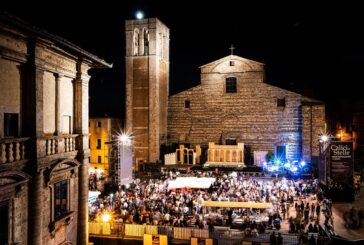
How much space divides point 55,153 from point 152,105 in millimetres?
28618

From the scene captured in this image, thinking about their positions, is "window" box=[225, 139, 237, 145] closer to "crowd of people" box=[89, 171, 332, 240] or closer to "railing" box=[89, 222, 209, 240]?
"crowd of people" box=[89, 171, 332, 240]

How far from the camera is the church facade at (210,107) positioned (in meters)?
39.5

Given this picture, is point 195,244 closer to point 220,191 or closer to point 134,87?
point 220,191

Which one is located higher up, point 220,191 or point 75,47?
point 75,47

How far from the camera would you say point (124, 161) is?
86.0 feet

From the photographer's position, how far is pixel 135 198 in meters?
22.8

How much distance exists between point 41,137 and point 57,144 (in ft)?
4.29

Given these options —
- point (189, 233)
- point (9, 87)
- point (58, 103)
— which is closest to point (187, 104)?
point (189, 233)

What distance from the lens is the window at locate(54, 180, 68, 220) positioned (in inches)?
468

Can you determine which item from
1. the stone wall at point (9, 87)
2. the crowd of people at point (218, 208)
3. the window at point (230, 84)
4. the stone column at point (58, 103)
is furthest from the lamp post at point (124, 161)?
the window at point (230, 84)

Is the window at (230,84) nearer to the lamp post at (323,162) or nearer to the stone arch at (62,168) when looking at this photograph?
the lamp post at (323,162)

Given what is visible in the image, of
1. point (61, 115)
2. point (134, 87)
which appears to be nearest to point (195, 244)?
point (61, 115)

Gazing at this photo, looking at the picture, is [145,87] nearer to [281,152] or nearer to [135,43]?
[135,43]

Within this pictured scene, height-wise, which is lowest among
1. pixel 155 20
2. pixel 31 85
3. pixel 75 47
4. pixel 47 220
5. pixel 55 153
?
pixel 47 220
